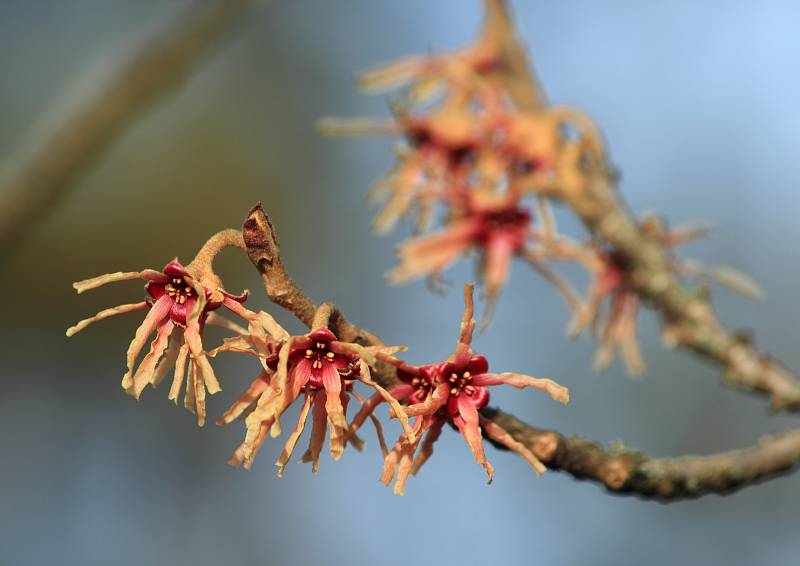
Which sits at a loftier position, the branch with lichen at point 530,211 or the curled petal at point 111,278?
the branch with lichen at point 530,211

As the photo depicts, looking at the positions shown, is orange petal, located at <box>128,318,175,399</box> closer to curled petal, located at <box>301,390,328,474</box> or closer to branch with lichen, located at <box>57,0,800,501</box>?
branch with lichen, located at <box>57,0,800,501</box>

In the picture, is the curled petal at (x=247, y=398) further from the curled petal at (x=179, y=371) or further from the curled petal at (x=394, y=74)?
the curled petal at (x=394, y=74)

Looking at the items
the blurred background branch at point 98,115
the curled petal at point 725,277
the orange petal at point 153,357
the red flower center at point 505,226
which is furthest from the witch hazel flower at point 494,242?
the orange petal at point 153,357

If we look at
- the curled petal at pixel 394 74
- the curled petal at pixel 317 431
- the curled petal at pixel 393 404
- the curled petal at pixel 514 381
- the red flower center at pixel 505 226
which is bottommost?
the curled petal at pixel 317 431

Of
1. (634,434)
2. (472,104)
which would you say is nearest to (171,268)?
(472,104)

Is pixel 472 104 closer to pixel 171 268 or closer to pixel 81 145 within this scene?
pixel 81 145
